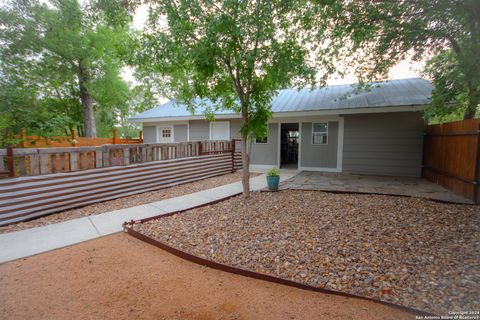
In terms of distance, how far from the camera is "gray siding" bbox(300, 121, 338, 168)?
8.93 metres

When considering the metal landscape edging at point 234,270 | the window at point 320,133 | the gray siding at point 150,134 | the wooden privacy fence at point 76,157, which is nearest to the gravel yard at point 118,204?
the wooden privacy fence at point 76,157

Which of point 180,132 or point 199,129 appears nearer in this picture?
point 199,129

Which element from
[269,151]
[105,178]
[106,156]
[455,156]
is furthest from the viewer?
[269,151]

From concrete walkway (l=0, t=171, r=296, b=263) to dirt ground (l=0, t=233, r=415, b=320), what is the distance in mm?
311

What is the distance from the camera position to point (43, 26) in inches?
497

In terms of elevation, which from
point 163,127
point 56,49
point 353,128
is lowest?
point 353,128

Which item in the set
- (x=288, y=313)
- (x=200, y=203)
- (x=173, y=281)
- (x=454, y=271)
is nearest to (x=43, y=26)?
(x=200, y=203)

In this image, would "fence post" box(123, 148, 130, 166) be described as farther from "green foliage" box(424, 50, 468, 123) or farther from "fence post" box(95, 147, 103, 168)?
"green foliage" box(424, 50, 468, 123)

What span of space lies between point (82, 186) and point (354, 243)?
16.7ft

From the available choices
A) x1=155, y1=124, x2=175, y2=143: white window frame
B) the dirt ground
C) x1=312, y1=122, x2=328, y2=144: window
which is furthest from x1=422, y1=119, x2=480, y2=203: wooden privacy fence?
x1=155, y1=124, x2=175, y2=143: white window frame

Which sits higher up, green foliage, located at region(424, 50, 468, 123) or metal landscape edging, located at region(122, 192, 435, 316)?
green foliage, located at region(424, 50, 468, 123)

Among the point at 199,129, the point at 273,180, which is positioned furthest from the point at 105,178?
the point at 199,129

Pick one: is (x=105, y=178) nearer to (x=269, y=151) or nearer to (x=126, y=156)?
(x=126, y=156)

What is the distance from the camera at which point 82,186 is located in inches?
188
